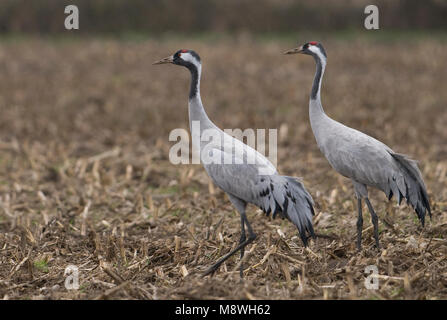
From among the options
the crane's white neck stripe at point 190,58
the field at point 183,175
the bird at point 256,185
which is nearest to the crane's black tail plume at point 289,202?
the bird at point 256,185

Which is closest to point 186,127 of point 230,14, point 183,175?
point 183,175

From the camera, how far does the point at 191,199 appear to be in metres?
7.69

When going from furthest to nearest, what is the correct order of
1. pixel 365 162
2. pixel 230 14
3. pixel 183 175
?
1. pixel 230 14
2. pixel 183 175
3. pixel 365 162

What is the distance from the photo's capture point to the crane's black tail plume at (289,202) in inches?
208

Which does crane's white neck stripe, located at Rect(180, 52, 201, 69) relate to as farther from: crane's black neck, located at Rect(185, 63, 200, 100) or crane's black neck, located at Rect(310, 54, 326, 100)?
crane's black neck, located at Rect(310, 54, 326, 100)

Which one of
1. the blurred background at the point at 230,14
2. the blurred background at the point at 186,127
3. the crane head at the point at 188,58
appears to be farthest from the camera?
the blurred background at the point at 230,14

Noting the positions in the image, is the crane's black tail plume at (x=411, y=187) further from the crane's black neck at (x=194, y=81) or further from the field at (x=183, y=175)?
the crane's black neck at (x=194, y=81)

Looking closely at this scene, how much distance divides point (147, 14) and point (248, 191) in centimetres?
1874

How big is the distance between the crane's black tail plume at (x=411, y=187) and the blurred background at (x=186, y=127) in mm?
287

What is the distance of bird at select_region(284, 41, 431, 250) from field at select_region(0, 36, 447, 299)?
0.42 m

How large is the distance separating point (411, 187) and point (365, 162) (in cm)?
51

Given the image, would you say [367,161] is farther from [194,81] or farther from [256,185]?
[194,81]

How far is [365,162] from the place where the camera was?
18.4ft
